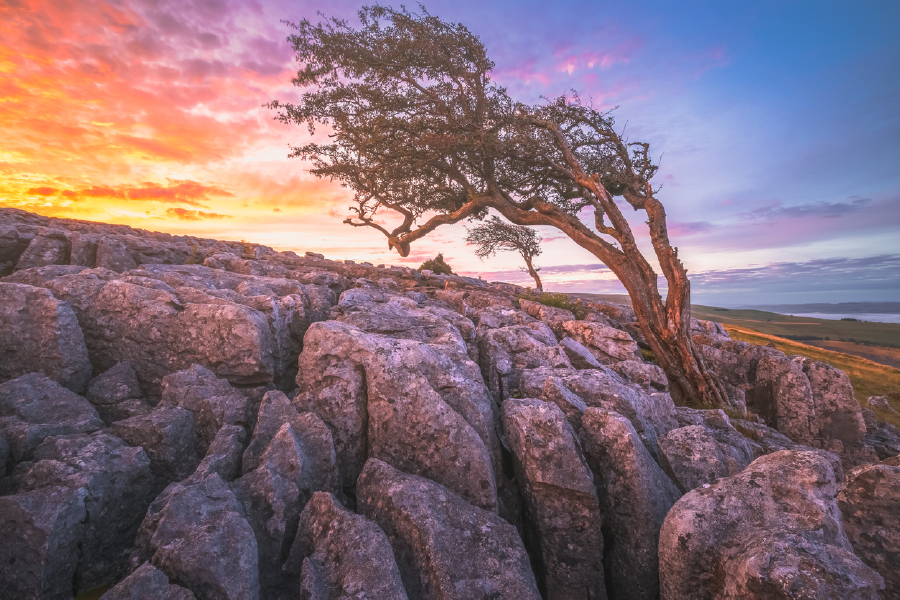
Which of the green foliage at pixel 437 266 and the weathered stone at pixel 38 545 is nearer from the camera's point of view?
the weathered stone at pixel 38 545

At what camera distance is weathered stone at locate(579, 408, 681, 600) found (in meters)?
7.91

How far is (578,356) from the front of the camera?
1478 cm

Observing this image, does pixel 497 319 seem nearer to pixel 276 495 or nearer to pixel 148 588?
pixel 276 495

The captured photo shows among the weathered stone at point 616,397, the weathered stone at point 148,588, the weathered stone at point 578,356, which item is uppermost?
the weathered stone at point 578,356

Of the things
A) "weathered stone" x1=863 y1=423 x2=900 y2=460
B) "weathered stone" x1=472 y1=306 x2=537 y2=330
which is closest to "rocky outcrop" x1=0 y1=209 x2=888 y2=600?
"weathered stone" x1=472 y1=306 x2=537 y2=330

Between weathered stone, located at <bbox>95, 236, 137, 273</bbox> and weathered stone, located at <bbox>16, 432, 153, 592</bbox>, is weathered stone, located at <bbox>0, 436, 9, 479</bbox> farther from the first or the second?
weathered stone, located at <bbox>95, 236, 137, 273</bbox>

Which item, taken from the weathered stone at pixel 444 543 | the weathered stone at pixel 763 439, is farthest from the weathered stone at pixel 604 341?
the weathered stone at pixel 444 543

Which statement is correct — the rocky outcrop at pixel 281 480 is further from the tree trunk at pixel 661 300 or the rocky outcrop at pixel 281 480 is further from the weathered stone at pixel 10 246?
the weathered stone at pixel 10 246

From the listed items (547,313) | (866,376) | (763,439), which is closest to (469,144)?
(547,313)

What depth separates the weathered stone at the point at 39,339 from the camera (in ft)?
34.1

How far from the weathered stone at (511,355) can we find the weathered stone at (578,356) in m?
0.64

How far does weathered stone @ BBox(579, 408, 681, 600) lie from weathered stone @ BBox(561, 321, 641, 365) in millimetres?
8558

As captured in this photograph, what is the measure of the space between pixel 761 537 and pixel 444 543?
513cm

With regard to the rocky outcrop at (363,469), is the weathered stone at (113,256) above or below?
above
